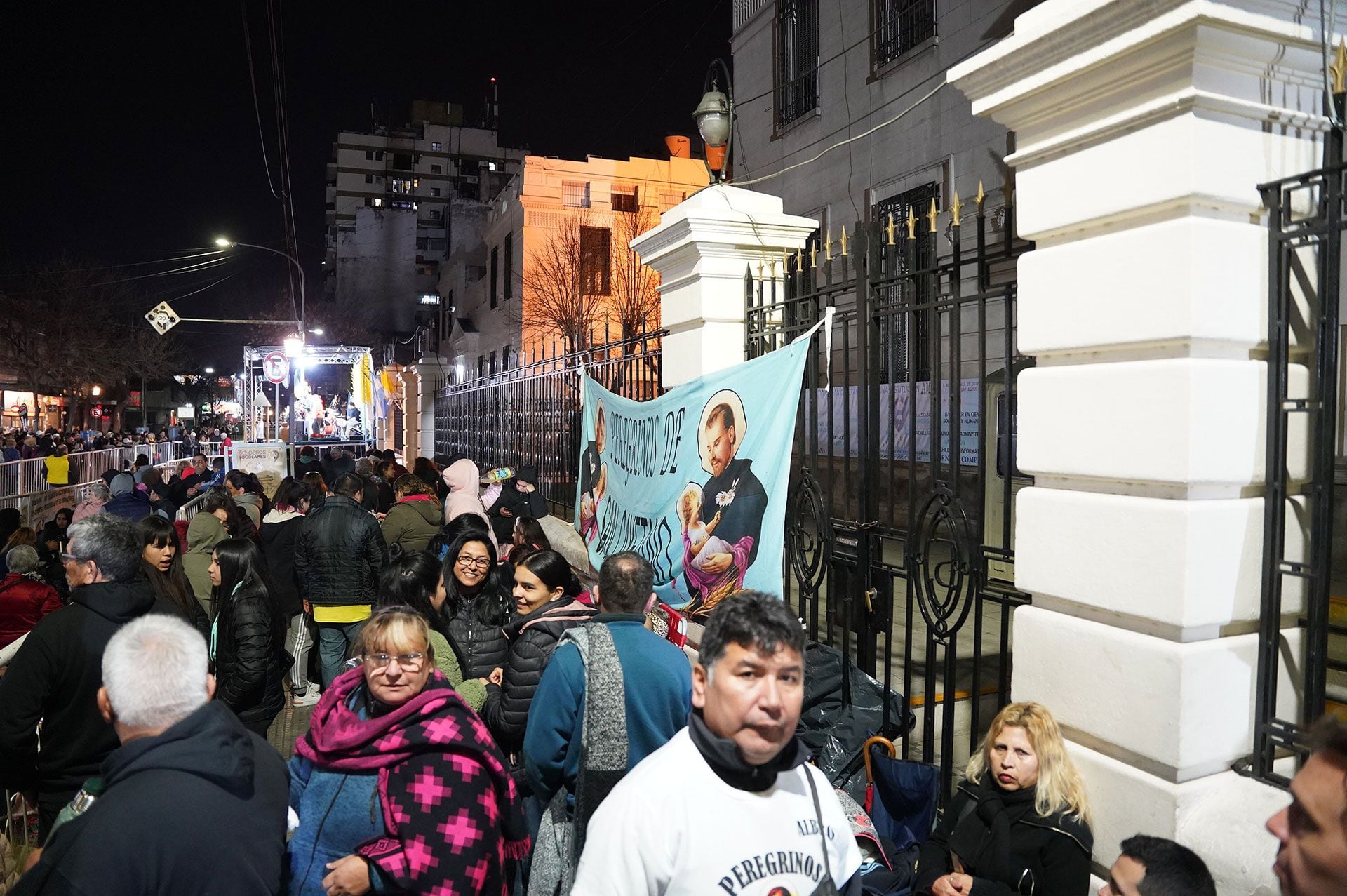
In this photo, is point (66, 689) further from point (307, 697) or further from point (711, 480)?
point (307, 697)

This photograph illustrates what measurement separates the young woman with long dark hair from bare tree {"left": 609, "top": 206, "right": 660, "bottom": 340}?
1868 cm

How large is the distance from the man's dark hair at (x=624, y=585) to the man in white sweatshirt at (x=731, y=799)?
4.82 ft

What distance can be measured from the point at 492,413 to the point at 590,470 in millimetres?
7817

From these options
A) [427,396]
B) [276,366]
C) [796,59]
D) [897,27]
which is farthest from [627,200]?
[897,27]

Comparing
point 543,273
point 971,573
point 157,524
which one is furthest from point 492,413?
point 543,273

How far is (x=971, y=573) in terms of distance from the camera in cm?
387

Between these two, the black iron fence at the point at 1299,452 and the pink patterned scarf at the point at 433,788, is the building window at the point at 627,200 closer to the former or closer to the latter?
the black iron fence at the point at 1299,452

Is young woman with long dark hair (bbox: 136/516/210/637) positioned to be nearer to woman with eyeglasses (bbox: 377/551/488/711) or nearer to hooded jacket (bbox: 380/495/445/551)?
woman with eyeglasses (bbox: 377/551/488/711)

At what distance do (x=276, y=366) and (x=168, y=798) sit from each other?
2524 cm

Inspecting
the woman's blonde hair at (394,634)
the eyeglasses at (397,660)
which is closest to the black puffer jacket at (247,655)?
the woman's blonde hair at (394,634)

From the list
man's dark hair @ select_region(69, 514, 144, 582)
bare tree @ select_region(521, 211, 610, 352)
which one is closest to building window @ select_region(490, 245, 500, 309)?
bare tree @ select_region(521, 211, 610, 352)

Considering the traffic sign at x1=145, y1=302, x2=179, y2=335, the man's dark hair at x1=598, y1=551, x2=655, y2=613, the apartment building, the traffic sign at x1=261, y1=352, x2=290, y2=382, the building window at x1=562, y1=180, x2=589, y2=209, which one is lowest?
the man's dark hair at x1=598, y1=551, x2=655, y2=613

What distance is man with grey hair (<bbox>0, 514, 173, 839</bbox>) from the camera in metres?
3.81

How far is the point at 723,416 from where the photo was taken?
5.37m
